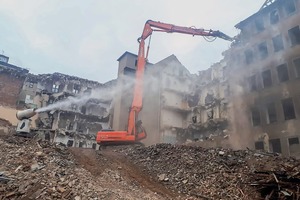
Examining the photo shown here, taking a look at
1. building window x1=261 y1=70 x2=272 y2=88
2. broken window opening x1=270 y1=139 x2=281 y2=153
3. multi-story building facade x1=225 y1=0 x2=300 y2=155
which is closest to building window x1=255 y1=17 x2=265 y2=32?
multi-story building facade x1=225 y1=0 x2=300 y2=155

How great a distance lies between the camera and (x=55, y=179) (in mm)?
9117

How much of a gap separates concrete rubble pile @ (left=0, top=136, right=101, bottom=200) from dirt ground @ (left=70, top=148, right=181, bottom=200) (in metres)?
0.61

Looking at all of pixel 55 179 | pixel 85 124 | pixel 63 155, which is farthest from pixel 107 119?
pixel 55 179

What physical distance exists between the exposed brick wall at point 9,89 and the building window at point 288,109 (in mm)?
33980

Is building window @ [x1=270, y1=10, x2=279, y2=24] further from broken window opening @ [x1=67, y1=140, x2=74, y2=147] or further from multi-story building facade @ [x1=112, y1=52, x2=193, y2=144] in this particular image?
A: broken window opening @ [x1=67, y1=140, x2=74, y2=147]

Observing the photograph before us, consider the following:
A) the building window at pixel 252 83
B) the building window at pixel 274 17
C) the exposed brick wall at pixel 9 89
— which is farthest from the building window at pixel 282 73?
the exposed brick wall at pixel 9 89

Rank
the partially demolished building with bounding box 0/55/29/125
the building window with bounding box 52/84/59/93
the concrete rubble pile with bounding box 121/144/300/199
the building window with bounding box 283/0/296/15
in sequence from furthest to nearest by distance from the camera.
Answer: the building window with bounding box 52/84/59/93 → the partially demolished building with bounding box 0/55/29/125 → the building window with bounding box 283/0/296/15 → the concrete rubble pile with bounding box 121/144/300/199

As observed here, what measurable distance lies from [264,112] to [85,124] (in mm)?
30621

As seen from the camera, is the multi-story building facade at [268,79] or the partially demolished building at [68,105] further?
the partially demolished building at [68,105]

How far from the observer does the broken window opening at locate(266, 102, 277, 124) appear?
2412cm

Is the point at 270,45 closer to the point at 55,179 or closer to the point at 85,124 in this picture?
the point at 55,179

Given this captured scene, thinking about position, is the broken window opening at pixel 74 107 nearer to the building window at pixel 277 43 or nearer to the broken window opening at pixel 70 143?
the broken window opening at pixel 70 143

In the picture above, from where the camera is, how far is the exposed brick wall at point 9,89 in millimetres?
35156

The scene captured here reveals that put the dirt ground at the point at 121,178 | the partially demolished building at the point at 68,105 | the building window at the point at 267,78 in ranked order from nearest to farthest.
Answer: the dirt ground at the point at 121,178 < the building window at the point at 267,78 < the partially demolished building at the point at 68,105
